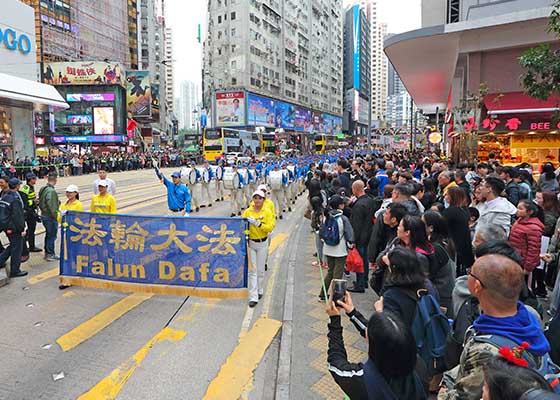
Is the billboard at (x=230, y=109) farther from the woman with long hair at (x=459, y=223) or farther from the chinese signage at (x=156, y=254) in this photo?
the woman with long hair at (x=459, y=223)

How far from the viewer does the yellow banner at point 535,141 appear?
1766 centimetres

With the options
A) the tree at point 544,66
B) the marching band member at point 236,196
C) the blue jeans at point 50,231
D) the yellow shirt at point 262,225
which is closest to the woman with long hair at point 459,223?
the yellow shirt at point 262,225

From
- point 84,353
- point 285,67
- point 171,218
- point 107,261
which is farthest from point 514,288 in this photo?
point 285,67

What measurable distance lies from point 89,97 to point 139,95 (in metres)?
7.50

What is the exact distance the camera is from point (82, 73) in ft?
197

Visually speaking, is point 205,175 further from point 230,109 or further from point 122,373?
point 230,109

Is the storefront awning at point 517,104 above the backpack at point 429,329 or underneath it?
above

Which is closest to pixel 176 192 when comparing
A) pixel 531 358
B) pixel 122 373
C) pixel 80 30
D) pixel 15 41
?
pixel 122 373

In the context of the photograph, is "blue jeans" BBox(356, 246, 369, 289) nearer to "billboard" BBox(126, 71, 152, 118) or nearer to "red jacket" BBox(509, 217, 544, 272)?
"red jacket" BBox(509, 217, 544, 272)

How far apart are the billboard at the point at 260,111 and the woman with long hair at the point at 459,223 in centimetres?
6179

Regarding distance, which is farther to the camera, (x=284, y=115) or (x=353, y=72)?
(x=353, y=72)

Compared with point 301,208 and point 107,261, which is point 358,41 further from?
point 107,261

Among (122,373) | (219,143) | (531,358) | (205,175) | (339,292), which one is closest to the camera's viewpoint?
(531,358)

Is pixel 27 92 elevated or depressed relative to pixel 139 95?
depressed
